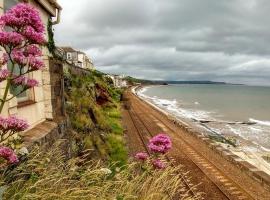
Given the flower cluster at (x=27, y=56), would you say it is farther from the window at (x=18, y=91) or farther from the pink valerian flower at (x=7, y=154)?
the window at (x=18, y=91)

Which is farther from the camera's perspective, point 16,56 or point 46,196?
point 46,196

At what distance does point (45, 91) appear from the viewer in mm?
10156

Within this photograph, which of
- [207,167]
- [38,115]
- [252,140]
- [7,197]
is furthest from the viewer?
[252,140]

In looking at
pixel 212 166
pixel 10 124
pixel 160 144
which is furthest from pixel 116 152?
pixel 10 124

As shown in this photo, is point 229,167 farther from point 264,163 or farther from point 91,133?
point 91,133

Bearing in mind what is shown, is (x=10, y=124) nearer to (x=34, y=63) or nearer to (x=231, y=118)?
(x=34, y=63)

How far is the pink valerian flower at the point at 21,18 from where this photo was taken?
12.0 feet

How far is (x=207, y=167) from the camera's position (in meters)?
18.5

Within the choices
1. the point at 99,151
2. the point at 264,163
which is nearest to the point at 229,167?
the point at 264,163

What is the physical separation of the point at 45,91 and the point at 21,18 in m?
6.64

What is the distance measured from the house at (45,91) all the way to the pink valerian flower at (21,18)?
13.9 ft

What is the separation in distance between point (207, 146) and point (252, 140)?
39.9 ft

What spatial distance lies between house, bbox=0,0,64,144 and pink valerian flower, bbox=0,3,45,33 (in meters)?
4.24

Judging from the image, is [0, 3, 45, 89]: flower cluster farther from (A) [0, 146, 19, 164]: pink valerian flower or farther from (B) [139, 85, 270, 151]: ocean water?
(B) [139, 85, 270, 151]: ocean water
